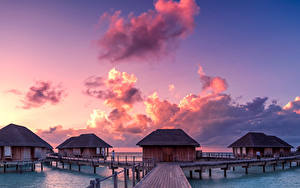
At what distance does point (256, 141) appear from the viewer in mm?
52438

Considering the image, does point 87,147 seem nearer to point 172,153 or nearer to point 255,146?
point 172,153

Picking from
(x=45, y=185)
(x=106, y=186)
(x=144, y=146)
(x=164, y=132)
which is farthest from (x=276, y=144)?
(x=45, y=185)

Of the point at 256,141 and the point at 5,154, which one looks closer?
the point at 5,154

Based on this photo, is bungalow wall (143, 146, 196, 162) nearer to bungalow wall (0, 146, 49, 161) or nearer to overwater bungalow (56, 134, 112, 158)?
overwater bungalow (56, 134, 112, 158)

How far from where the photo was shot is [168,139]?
3788cm

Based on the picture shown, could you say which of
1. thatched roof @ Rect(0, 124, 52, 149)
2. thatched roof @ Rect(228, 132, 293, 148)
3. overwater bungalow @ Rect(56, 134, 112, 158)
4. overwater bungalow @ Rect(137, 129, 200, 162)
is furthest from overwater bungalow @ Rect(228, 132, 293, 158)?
thatched roof @ Rect(0, 124, 52, 149)

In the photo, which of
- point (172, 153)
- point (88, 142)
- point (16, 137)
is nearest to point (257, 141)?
point (172, 153)

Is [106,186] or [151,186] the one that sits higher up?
[151,186]

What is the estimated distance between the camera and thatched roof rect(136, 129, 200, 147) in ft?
121

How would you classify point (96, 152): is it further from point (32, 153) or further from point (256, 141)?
point (256, 141)

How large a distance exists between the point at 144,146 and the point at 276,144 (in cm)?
3018

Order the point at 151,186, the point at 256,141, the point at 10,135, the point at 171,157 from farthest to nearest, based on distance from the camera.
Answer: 1. the point at 256,141
2. the point at 10,135
3. the point at 171,157
4. the point at 151,186

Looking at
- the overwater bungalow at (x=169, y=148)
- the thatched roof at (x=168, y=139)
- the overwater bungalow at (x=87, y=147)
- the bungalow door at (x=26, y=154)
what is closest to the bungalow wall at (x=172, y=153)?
the overwater bungalow at (x=169, y=148)

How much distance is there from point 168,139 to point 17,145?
75.5 feet
